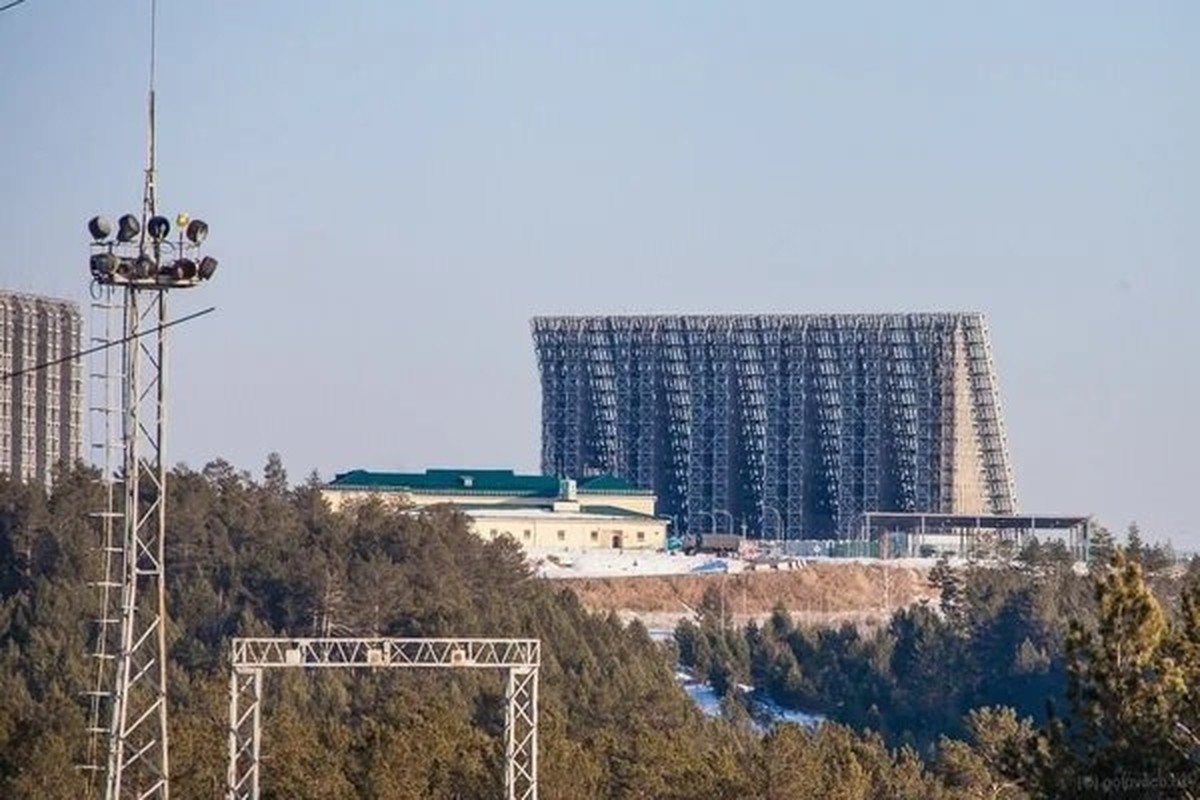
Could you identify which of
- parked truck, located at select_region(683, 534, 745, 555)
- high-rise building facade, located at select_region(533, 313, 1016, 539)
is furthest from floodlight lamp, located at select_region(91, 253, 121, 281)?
high-rise building facade, located at select_region(533, 313, 1016, 539)

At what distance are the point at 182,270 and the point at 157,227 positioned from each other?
607 mm

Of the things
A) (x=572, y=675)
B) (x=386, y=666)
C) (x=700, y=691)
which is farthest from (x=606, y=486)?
(x=386, y=666)

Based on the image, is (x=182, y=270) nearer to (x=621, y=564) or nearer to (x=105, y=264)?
(x=105, y=264)

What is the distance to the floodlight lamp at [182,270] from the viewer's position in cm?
4303

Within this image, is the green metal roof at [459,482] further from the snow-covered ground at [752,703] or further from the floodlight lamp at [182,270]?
the floodlight lamp at [182,270]

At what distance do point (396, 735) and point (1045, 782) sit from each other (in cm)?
2555

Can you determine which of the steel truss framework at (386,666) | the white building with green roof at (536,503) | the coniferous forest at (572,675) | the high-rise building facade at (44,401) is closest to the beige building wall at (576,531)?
the white building with green roof at (536,503)

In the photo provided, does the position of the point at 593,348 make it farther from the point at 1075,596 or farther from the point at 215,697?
the point at 215,697

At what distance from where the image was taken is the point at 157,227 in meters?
43.2

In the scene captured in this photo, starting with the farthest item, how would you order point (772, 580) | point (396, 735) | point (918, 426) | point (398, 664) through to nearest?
point (918, 426), point (772, 580), point (396, 735), point (398, 664)

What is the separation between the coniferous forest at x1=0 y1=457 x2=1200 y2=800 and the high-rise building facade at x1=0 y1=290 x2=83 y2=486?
8.58m

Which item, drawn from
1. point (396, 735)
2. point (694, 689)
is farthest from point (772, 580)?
point (396, 735)

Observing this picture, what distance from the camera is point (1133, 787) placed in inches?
1572

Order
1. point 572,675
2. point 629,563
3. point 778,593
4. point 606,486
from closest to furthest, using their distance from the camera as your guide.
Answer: point 572,675 < point 629,563 < point 778,593 < point 606,486
